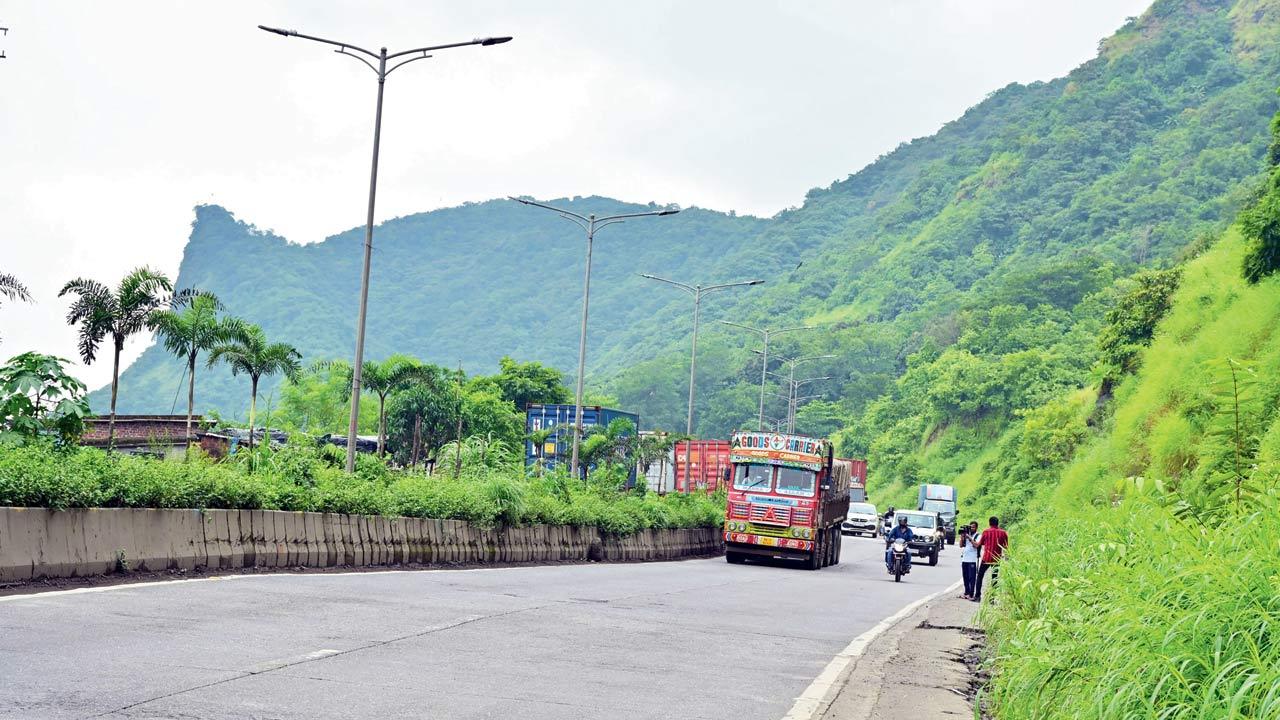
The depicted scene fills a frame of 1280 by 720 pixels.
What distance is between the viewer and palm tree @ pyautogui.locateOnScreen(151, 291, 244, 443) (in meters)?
53.8

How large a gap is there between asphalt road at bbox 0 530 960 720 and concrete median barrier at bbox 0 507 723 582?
0.74 meters

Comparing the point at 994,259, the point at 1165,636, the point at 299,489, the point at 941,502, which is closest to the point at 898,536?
the point at 299,489

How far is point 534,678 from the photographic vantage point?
1023cm

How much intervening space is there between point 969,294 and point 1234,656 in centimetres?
13406

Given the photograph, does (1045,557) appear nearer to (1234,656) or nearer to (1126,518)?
(1126,518)

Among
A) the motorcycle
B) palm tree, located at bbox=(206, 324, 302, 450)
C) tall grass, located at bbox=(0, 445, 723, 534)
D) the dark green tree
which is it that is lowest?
the motorcycle

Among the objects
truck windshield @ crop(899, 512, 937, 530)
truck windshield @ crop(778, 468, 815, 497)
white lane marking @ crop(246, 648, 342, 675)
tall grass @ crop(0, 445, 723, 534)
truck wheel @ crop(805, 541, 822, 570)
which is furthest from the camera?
truck windshield @ crop(899, 512, 937, 530)

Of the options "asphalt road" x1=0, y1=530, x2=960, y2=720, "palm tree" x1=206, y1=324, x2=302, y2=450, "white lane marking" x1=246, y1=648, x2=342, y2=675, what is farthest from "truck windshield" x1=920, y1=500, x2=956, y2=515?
"white lane marking" x1=246, y1=648, x2=342, y2=675

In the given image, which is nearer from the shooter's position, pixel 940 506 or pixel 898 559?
pixel 898 559

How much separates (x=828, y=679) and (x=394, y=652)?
3562mm

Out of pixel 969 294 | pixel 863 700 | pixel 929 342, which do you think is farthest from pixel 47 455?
pixel 969 294

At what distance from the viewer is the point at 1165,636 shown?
6.22 metres

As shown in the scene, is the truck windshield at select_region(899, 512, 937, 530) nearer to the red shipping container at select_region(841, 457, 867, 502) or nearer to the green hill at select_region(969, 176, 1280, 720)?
the red shipping container at select_region(841, 457, 867, 502)

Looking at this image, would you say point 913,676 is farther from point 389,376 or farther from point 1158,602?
point 389,376
